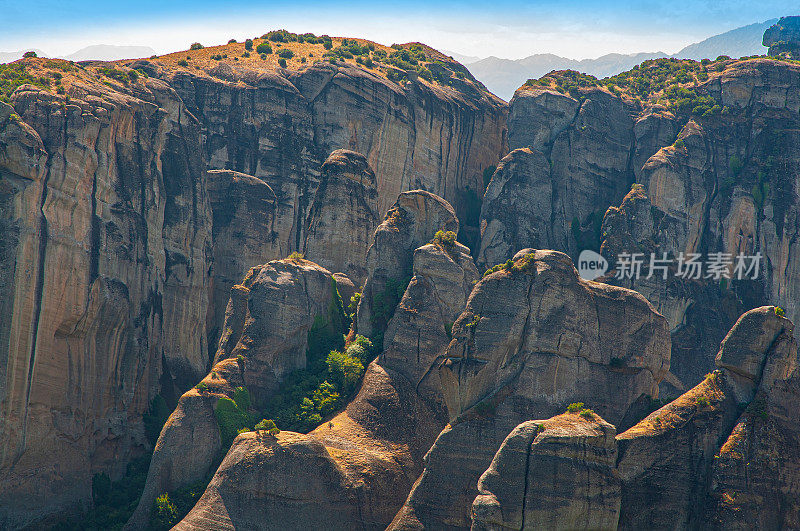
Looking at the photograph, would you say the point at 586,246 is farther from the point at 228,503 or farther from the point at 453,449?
the point at 228,503

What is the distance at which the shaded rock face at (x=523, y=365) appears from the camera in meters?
61.2

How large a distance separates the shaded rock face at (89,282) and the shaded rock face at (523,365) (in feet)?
88.8

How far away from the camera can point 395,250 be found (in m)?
78.6

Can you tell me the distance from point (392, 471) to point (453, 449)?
5928 mm

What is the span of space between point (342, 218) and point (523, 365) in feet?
90.6

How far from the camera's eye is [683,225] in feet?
325

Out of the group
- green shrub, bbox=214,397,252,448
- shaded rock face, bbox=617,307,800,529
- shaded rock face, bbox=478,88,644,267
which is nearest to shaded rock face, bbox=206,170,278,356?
shaded rock face, bbox=478,88,644,267

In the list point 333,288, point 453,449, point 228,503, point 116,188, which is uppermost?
point 116,188

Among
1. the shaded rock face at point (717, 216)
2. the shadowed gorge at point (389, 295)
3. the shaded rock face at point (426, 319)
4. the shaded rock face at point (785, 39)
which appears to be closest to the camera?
the shadowed gorge at point (389, 295)

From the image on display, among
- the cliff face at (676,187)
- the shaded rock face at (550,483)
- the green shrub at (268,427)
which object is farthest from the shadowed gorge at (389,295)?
the green shrub at (268,427)

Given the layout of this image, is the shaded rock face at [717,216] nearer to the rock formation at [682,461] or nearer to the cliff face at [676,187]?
the cliff face at [676,187]

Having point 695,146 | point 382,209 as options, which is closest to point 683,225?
point 695,146

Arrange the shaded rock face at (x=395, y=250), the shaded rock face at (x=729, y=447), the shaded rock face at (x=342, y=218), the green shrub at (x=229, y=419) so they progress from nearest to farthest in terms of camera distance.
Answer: the shaded rock face at (x=729, y=447)
the green shrub at (x=229, y=419)
the shaded rock face at (x=395, y=250)
the shaded rock face at (x=342, y=218)

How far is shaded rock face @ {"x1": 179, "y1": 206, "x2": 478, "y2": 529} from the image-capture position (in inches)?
2430
